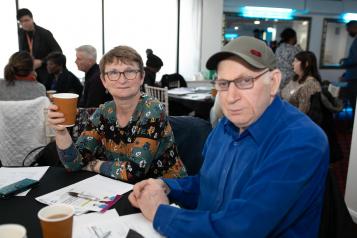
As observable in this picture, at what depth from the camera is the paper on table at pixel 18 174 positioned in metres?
1.44

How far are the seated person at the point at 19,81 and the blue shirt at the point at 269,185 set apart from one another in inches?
103

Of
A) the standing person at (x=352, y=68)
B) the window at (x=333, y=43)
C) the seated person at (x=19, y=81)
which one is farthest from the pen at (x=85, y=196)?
the window at (x=333, y=43)

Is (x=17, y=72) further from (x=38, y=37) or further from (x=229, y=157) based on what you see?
→ (x=229, y=157)

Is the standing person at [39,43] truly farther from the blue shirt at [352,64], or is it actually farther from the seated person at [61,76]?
the blue shirt at [352,64]

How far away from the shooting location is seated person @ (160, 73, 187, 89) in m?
6.00

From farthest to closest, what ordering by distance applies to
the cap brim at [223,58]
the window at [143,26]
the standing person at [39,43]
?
1. the window at [143,26]
2. the standing person at [39,43]
3. the cap brim at [223,58]

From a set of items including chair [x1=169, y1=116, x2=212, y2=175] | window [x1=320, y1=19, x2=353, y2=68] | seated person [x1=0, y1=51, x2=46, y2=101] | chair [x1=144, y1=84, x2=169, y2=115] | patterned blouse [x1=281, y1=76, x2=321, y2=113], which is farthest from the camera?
window [x1=320, y1=19, x2=353, y2=68]

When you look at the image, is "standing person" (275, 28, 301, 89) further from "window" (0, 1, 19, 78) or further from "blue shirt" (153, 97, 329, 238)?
"blue shirt" (153, 97, 329, 238)

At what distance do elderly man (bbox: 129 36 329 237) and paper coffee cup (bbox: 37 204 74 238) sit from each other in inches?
10.1

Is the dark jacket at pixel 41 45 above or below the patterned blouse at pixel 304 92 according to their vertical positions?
above

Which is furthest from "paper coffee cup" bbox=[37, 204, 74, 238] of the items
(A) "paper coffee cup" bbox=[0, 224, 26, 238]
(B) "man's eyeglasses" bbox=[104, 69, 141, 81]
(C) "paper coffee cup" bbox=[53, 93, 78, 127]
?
(B) "man's eyeglasses" bbox=[104, 69, 141, 81]

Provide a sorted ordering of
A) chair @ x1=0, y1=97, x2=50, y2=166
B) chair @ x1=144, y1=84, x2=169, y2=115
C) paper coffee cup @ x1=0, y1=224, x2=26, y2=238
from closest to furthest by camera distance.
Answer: paper coffee cup @ x1=0, y1=224, x2=26, y2=238 → chair @ x1=0, y1=97, x2=50, y2=166 → chair @ x1=144, y1=84, x2=169, y2=115

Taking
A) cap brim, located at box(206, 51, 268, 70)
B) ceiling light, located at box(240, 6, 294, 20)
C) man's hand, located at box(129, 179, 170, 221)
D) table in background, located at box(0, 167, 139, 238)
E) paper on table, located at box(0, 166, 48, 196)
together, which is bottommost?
table in background, located at box(0, 167, 139, 238)

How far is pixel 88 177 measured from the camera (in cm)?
151
